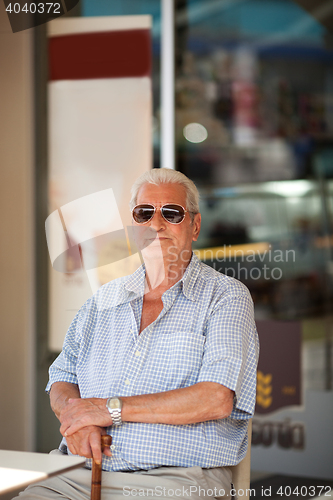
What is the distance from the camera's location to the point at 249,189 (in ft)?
11.7

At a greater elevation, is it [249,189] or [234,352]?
[249,189]

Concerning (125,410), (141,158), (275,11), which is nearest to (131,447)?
(125,410)

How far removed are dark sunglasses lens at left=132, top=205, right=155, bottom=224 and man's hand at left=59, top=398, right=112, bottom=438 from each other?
0.61m

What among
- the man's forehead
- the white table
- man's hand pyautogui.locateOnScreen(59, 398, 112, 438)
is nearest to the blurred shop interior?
the man's forehead

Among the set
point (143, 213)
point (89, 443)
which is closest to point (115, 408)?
point (89, 443)

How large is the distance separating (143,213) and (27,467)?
908 mm

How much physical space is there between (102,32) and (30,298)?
164 centimetres

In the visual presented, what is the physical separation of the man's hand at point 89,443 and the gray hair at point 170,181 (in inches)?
30.1

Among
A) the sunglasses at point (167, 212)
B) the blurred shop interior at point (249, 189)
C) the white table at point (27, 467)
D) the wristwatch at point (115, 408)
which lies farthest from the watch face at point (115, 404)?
the blurred shop interior at point (249, 189)

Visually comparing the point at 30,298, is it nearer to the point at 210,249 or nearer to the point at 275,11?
the point at 210,249

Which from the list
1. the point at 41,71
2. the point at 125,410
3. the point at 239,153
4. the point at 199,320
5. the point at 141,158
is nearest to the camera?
the point at 125,410

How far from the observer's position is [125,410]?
151 centimetres

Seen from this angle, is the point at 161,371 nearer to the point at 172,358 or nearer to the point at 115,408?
the point at 172,358

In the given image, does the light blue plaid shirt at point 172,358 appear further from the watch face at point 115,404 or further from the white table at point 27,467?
the white table at point 27,467
